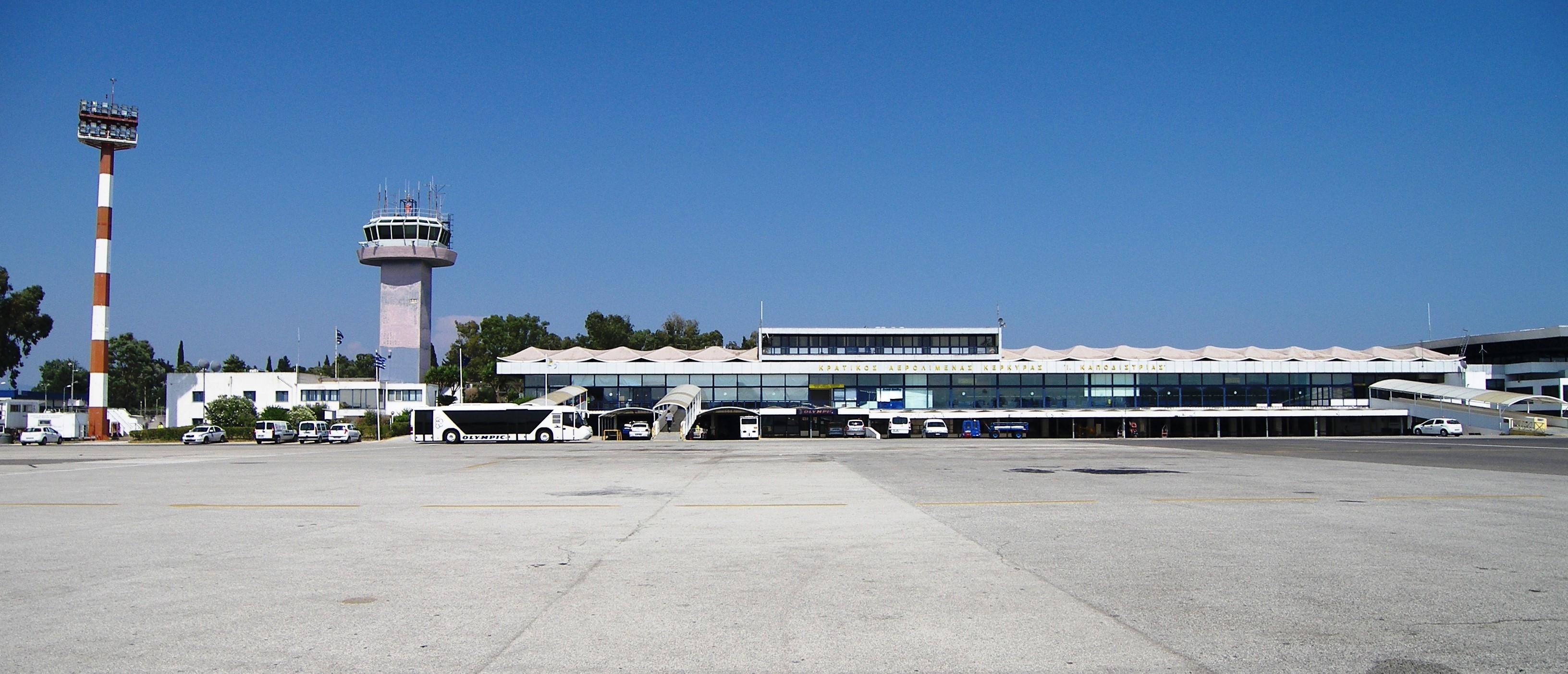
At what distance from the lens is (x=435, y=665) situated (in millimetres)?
6562

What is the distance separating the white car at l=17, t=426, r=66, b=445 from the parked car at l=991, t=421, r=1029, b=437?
68.9 meters

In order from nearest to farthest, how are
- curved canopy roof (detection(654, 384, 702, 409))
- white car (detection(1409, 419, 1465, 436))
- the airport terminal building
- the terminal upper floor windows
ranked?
white car (detection(1409, 419, 1465, 436)), curved canopy roof (detection(654, 384, 702, 409)), the airport terminal building, the terminal upper floor windows

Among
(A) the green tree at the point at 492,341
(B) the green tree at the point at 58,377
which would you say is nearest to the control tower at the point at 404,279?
(A) the green tree at the point at 492,341

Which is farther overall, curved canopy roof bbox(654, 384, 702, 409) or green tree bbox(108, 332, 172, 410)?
green tree bbox(108, 332, 172, 410)

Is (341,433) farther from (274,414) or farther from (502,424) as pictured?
(274,414)

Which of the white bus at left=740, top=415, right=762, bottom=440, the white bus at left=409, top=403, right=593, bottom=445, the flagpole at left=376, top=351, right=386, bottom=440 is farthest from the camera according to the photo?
the white bus at left=740, top=415, right=762, bottom=440

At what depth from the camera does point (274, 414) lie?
8025cm

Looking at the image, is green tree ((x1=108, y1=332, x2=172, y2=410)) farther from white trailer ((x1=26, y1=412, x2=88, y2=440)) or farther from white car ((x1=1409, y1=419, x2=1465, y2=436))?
white car ((x1=1409, y1=419, x2=1465, y2=436))

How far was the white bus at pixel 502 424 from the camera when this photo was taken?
62000mm

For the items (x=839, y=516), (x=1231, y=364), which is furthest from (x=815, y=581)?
(x=1231, y=364)

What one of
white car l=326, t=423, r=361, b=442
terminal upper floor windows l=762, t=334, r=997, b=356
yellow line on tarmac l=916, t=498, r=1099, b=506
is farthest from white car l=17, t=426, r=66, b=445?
yellow line on tarmac l=916, t=498, r=1099, b=506

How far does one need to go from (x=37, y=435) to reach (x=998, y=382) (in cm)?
7537

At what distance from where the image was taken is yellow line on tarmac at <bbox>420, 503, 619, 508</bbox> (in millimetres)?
17219

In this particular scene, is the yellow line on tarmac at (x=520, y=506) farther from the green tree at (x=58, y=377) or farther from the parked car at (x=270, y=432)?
the green tree at (x=58, y=377)
